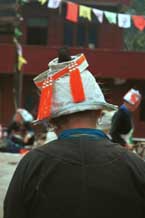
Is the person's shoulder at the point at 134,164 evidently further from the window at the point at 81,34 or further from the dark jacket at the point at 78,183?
the window at the point at 81,34

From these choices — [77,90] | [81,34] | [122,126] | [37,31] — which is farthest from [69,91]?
[81,34]

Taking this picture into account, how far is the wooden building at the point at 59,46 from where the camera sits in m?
20.9

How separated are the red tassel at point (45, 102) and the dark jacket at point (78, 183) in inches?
5.0

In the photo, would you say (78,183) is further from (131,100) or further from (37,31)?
(37,31)

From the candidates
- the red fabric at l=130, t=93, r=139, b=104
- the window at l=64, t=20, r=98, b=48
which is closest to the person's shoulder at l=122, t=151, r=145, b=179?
the red fabric at l=130, t=93, r=139, b=104

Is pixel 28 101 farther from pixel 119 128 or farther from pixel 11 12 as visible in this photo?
pixel 119 128

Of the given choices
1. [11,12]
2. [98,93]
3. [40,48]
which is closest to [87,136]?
[98,93]

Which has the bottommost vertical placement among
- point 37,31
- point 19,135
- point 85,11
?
point 19,135

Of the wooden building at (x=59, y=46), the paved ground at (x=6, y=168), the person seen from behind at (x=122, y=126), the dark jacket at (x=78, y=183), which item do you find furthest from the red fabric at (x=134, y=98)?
the wooden building at (x=59, y=46)

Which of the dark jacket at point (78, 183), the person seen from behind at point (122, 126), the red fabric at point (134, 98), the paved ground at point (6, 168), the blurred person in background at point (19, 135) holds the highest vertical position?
the dark jacket at point (78, 183)

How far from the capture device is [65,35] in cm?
2317

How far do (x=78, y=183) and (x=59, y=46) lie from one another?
66.0ft

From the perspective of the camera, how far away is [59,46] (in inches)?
865

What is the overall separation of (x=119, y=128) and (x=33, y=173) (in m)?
7.25
